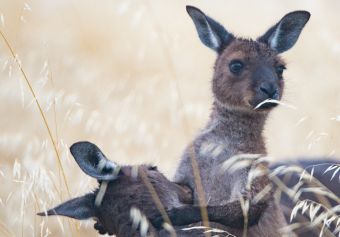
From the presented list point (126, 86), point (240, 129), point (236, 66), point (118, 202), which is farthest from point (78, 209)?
point (126, 86)

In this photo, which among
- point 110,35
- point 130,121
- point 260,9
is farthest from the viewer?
point 260,9

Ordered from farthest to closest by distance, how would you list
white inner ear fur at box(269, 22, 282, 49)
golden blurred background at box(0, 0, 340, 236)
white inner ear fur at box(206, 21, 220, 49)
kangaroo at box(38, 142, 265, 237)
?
golden blurred background at box(0, 0, 340, 236)
white inner ear fur at box(206, 21, 220, 49)
white inner ear fur at box(269, 22, 282, 49)
kangaroo at box(38, 142, 265, 237)

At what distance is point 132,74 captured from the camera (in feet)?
35.3

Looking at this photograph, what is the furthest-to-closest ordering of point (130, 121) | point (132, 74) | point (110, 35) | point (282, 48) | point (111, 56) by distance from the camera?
point (110, 35) < point (111, 56) < point (132, 74) < point (130, 121) < point (282, 48)

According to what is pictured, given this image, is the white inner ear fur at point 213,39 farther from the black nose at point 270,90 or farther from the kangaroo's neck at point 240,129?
the black nose at point 270,90

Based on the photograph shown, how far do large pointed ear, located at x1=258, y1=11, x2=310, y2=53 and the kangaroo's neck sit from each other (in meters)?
0.47

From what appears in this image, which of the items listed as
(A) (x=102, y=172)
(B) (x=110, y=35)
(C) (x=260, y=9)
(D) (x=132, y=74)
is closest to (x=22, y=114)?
(D) (x=132, y=74)

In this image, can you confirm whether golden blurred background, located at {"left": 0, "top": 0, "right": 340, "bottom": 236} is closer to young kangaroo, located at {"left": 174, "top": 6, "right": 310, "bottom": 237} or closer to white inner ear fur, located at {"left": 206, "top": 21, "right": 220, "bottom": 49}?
white inner ear fur, located at {"left": 206, "top": 21, "right": 220, "bottom": 49}

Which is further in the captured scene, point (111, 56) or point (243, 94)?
point (111, 56)

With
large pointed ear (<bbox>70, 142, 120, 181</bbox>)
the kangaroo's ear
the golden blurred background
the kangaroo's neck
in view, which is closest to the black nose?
the kangaroo's neck

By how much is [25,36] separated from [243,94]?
20.6ft

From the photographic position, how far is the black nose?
18.1ft

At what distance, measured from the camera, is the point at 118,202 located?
4.67 metres

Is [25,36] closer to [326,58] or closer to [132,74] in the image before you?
[132,74]
